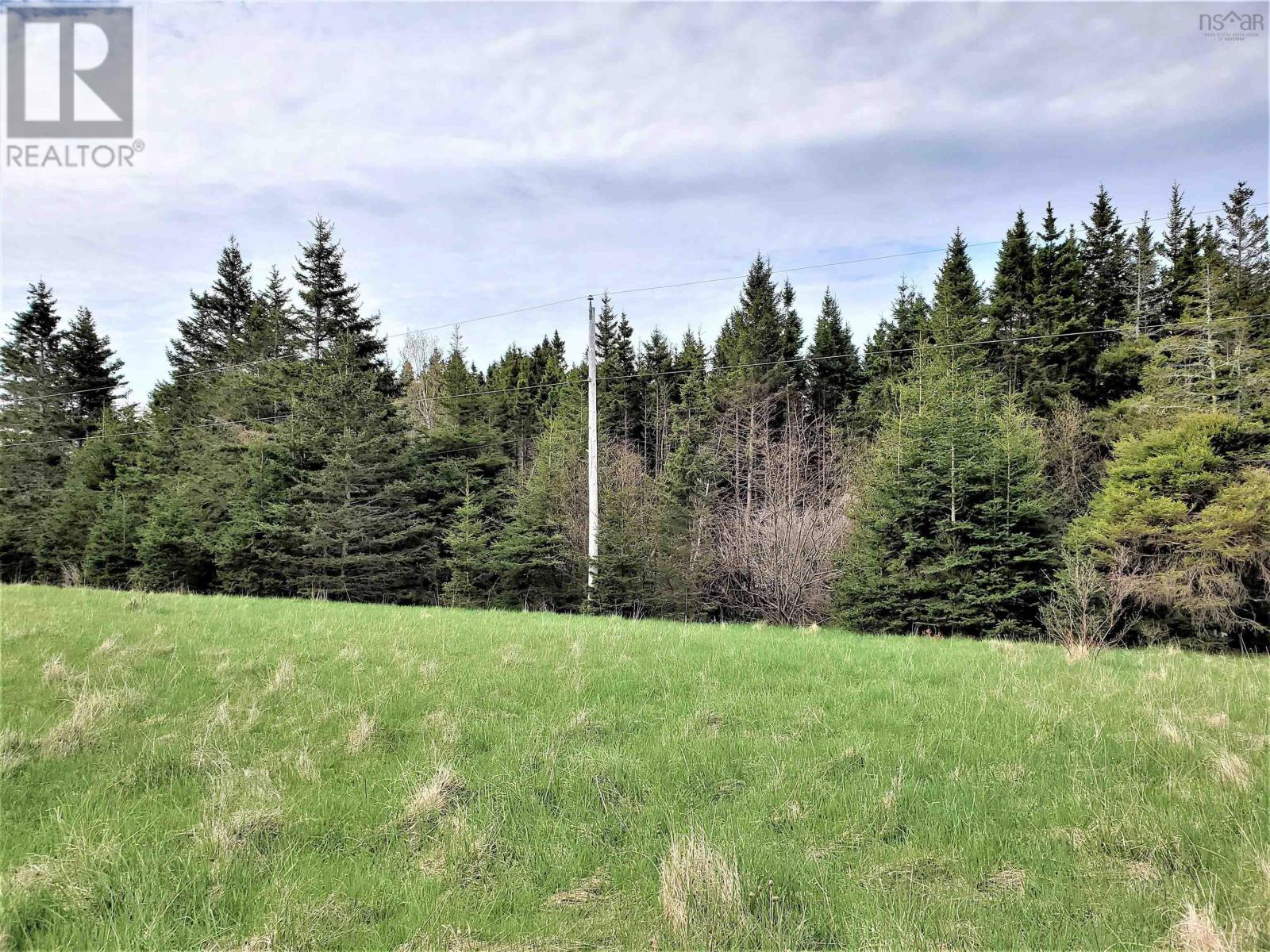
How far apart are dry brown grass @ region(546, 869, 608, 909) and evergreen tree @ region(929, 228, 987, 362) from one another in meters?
21.5

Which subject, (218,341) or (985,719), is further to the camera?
(218,341)

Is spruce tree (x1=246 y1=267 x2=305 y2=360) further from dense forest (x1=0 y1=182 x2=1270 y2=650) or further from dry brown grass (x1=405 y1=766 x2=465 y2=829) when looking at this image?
dry brown grass (x1=405 y1=766 x2=465 y2=829)

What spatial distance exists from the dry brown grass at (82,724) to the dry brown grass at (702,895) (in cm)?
388

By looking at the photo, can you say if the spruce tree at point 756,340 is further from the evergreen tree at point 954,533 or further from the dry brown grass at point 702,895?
the dry brown grass at point 702,895

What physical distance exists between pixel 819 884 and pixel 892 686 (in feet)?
11.9

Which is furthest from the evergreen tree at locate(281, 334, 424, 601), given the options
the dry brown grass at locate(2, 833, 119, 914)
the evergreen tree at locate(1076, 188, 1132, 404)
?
the evergreen tree at locate(1076, 188, 1132, 404)

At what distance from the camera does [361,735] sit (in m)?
4.25

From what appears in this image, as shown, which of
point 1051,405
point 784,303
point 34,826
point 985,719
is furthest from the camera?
point 784,303

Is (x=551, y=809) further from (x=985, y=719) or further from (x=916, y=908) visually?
(x=985, y=719)

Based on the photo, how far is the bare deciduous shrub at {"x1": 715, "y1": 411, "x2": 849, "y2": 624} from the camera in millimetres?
20000

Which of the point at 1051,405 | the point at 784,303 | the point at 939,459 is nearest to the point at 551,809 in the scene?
the point at 939,459

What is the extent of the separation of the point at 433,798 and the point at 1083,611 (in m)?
10.1

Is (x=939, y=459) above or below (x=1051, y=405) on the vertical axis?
below

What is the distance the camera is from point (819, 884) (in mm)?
2672
